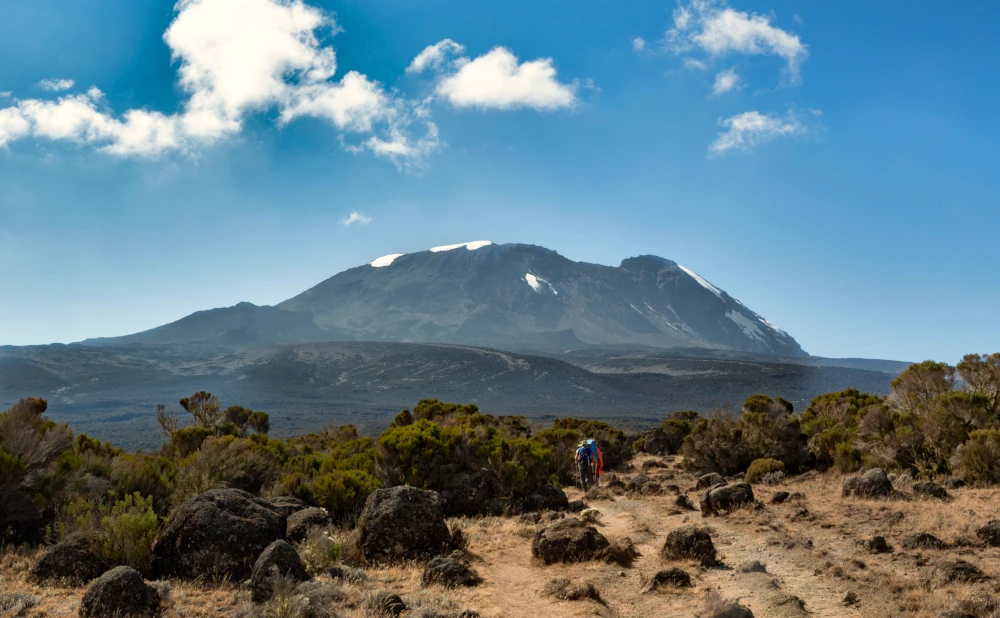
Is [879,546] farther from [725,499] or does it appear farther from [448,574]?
[448,574]

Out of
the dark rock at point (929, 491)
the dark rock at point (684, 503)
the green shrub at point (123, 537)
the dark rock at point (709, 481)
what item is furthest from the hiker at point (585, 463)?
the green shrub at point (123, 537)

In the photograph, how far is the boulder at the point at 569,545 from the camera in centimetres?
924

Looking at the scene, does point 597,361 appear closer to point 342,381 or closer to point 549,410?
point 342,381

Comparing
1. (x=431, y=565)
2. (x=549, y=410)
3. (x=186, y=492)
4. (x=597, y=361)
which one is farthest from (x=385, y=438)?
(x=597, y=361)

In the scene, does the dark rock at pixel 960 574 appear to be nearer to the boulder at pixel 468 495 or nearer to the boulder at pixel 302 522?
the boulder at pixel 302 522

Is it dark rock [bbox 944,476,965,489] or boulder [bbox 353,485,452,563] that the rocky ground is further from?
dark rock [bbox 944,476,965,489]

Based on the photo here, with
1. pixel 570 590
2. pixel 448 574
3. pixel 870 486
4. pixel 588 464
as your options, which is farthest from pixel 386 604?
pixel 588 464

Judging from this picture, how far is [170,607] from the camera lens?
6.23 metres

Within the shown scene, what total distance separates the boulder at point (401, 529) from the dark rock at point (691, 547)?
337 cm

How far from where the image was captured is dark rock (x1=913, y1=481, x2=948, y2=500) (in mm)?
11781

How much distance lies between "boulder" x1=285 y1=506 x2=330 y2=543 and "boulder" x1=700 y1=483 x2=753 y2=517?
784 cm

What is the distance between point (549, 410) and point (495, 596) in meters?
77.7

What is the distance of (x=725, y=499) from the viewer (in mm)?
12742

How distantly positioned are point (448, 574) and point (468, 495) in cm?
551
